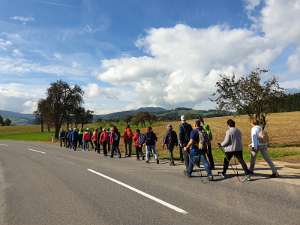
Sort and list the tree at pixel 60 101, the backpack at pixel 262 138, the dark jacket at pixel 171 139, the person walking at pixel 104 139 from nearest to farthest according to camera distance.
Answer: the backpack at pixel 262 138
the dark jacket at pixel 171 139
the person walking at pixel 104 139
the tree at pixel 60 101

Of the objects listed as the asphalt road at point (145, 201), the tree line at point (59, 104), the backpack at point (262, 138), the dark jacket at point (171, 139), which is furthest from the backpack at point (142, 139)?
the tree line at point (59, 104)

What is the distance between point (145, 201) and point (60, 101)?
6196 centimetres

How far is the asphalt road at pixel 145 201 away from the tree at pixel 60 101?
56.1 metres

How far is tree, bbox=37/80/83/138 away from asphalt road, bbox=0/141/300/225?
56.1 metres

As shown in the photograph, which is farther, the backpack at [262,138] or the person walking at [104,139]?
the person walking at [104,139]

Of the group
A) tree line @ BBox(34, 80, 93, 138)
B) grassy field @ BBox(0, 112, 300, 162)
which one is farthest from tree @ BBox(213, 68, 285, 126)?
tree line @ BBox(34, 80, 93, 138)

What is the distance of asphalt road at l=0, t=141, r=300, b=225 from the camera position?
22.7 feet

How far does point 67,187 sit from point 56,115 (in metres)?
58.7

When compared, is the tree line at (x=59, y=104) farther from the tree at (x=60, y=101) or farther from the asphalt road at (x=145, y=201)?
the asphalt road at (x=145, y=201)

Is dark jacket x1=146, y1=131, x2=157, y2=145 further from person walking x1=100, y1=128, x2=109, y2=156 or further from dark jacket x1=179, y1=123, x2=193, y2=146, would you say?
person walking x1=100, y1=128, x2=109, y2=156

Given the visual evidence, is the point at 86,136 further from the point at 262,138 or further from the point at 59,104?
the point at 59,104

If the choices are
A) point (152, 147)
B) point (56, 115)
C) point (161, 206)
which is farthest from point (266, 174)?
point (56, 115)

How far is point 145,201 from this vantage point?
8.56 meters

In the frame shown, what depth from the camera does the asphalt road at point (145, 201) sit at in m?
6.92
